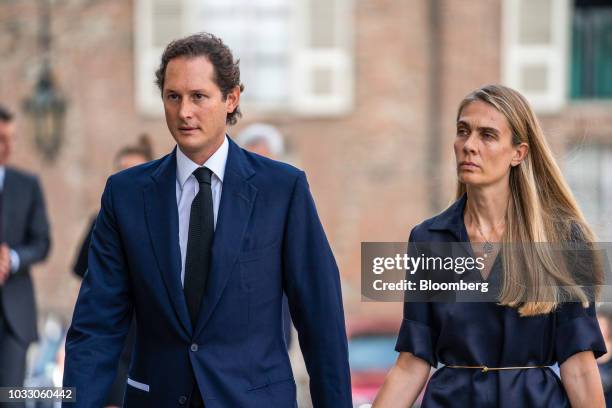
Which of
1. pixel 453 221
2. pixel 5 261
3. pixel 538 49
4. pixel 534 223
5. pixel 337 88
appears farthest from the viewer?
pixel 337 88

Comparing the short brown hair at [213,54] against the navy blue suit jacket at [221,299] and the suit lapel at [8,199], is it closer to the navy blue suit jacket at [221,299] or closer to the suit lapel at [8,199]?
the navy blue suit jacket at [221,299]

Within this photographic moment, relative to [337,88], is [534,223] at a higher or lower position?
lower

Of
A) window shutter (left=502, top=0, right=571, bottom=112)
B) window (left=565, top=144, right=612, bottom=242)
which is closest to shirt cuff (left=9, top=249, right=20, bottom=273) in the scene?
window (left=565, top=144, right=612, bottom=242)

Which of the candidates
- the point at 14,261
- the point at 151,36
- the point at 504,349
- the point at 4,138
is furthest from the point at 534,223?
the point at 151,36

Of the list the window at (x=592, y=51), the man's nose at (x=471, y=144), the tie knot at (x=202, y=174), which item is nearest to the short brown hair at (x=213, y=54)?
the tie knot at (x=202, y=174)

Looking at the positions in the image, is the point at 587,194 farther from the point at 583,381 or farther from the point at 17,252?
the point at 17,252

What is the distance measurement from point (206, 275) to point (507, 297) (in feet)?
3.19

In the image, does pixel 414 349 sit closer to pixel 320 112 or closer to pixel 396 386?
pixel 396 386

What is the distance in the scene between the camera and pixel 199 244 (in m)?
3.70

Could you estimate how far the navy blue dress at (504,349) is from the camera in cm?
381

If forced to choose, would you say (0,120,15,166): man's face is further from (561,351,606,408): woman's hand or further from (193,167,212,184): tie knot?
(561,351,606,408): woman's hand

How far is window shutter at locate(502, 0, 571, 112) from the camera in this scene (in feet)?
58.5

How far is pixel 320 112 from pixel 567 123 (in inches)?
144

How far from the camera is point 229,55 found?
3844mm
